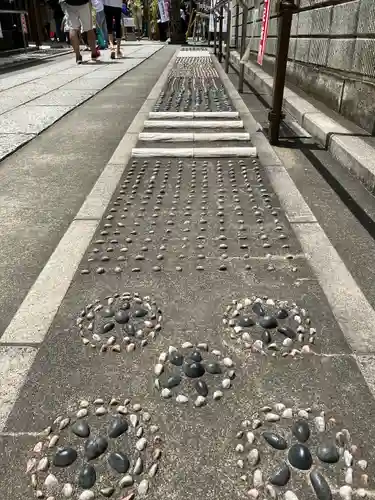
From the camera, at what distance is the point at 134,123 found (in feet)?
18.4

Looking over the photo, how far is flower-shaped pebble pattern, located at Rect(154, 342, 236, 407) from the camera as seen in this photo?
1.71 meters

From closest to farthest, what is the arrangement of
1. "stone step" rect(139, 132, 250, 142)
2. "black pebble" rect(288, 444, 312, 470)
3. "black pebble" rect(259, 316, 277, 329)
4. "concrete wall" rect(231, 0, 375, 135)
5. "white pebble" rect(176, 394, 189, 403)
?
"black pebble" rect(288, 444, 312, 470)
"white pebble" rect(176, 394, 189, 403)
"black pebble" rect(259, 316, 277, 329)
"concrete wall" rect(231, 0, 375, 135)
"stone step" rect(139, 132, 250, 142)

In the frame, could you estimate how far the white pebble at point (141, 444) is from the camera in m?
1.49

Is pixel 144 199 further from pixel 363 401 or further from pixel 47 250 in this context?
pixel 363 401

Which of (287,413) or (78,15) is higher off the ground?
(78,15)

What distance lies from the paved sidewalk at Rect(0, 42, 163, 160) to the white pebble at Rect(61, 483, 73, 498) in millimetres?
3856

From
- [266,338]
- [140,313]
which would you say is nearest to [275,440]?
[266,338]

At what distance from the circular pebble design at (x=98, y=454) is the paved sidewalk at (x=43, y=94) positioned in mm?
3626

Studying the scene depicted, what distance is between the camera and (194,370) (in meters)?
1.79

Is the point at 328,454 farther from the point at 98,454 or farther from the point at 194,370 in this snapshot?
the point at 98,454

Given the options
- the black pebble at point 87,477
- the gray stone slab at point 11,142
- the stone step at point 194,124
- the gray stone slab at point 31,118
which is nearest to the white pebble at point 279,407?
the black pebble at point 87,477

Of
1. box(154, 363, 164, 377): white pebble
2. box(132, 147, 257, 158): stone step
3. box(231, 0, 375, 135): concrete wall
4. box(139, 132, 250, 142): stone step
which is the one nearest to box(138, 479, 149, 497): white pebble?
box(154, 363, 164, 377): white pebble

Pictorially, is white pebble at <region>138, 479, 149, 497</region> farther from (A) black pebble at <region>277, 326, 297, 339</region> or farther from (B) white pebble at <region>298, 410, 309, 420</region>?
(A) black pebble at <region>277, 326, 297, 339</region>

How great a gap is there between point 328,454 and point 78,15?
479 inches
